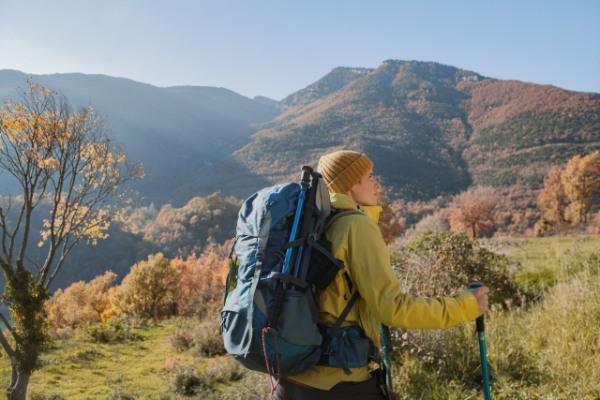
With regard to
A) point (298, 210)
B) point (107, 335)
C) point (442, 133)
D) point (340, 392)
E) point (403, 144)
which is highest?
point (442, 133)

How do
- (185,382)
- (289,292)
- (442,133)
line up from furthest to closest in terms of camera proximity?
1. (442,133)
2. (185,382)
3. (289,292)

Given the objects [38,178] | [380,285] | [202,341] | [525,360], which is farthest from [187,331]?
[380,285]

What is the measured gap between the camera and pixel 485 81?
7062 inches

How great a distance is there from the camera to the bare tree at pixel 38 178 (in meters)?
6.71

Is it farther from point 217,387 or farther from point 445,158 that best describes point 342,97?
point 217,387

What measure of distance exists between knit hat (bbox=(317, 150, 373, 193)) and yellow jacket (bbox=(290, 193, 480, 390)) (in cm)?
32

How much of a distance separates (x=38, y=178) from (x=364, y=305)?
820cm

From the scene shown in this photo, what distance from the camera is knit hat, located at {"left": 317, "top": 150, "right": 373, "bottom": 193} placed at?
6.33ft

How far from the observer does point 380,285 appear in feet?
5.13

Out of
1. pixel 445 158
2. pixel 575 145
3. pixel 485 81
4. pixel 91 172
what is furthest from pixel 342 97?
pixel 91 172

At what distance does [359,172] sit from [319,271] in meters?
0.58

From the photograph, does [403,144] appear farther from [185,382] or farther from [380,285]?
[380,285]

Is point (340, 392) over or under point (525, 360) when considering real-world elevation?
over

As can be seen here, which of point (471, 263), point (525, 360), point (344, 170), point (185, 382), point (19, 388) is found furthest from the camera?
point (185, 382)
